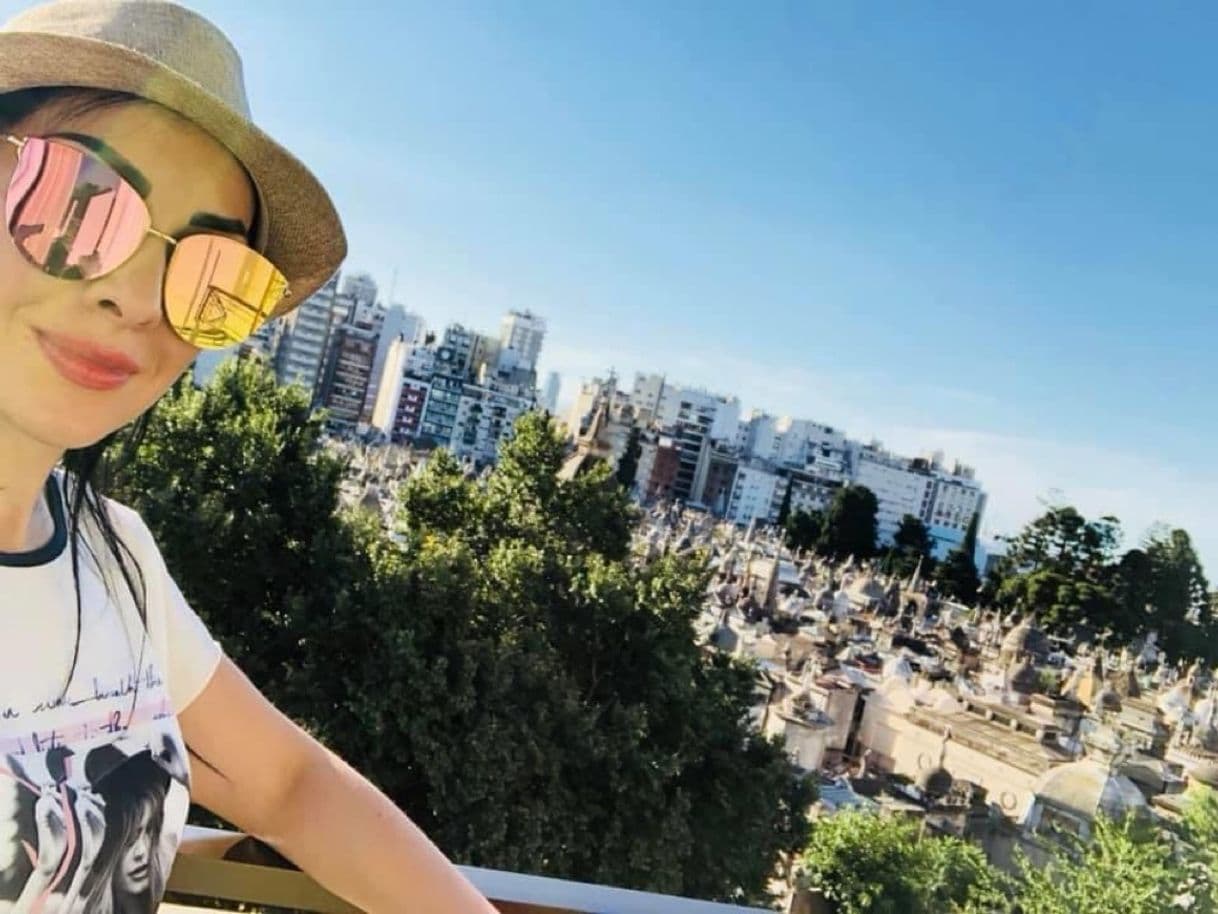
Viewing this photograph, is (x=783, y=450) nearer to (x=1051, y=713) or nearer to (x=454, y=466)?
(x=1051, y=713)

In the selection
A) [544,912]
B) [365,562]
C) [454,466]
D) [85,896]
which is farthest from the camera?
[454,466]

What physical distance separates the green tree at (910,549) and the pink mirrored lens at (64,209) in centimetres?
3815

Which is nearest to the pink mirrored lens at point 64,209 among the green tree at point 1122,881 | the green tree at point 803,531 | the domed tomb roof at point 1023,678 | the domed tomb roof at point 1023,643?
the green tree at point 1122,881

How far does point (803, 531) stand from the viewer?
42281 millimetres

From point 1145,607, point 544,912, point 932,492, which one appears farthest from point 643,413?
point 544,912

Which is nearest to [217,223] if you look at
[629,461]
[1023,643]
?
[1023,643]

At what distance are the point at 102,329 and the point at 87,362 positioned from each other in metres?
0.03

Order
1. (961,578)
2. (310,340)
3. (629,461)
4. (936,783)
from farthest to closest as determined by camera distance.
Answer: (310,340) < (629,461) < (961,578) < (936,783)

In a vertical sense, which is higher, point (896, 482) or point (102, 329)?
point (896, 482)

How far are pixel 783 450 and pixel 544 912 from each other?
76.1m

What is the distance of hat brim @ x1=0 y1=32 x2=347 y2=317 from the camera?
68 centimetres

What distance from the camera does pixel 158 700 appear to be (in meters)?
0.83

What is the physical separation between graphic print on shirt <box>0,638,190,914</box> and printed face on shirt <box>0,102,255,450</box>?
0.70ft

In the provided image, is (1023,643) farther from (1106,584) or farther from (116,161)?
(116,161)
